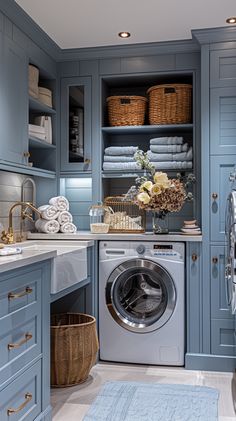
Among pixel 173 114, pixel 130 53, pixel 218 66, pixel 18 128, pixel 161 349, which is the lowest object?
pixel 161 349

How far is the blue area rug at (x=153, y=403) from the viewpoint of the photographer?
2479 mm

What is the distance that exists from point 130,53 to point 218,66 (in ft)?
2.46

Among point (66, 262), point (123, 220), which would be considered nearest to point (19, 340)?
point (66, 262)

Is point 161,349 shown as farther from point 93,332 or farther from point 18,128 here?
point 18,128

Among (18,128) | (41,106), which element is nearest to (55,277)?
(18,128)

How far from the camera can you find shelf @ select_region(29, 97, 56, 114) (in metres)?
3.29

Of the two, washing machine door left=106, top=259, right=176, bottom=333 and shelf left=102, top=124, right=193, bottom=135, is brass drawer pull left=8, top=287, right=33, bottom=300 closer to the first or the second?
washing machine door left=106, top=259, right=176, bottom=333

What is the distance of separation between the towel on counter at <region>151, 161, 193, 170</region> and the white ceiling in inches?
37.4

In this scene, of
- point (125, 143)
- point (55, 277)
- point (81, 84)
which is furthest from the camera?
point (125, 143)

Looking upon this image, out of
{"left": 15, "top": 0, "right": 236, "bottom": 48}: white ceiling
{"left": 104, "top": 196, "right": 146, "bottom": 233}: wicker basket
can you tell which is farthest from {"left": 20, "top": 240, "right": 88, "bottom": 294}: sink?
{"left": 15, "top": 0, "right": 236, "bottom": 48}: white ceiling

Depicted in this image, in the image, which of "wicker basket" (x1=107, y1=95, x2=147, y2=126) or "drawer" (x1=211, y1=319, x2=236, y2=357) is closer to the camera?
"drawer" (x1=211, y1=319, x2=236, y2=357)

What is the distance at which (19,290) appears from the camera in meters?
2.03

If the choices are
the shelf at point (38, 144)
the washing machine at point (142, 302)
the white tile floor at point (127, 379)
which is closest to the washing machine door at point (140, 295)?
the washing machine at point (142, 302)

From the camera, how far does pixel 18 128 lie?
118 inches
